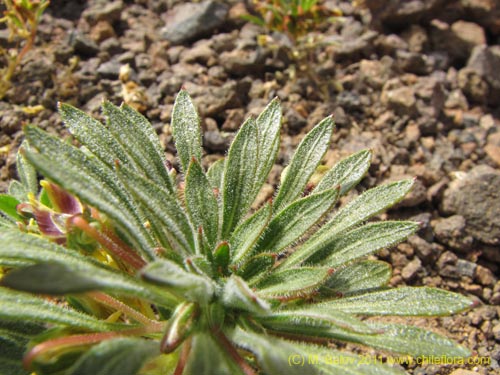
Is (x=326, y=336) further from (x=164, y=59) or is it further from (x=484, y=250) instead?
(x=164, y=59)

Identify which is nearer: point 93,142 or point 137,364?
point 137,364

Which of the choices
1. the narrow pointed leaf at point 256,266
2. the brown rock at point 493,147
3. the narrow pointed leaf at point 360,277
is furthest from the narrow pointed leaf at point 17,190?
the brown rock at point 493,147

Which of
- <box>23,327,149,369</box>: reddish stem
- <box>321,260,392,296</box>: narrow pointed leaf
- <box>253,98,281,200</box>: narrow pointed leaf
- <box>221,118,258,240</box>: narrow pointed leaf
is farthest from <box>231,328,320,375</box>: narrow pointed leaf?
<box>253,98,281,200</box>: narrow pointed leaf

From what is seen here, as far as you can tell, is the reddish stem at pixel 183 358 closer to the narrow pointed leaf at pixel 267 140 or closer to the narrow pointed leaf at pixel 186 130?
the narrow pointed leaf at pixel 267 140

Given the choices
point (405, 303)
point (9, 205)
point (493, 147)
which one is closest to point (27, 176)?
point (9, 205)

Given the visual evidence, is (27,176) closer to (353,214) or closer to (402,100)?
(353,214)

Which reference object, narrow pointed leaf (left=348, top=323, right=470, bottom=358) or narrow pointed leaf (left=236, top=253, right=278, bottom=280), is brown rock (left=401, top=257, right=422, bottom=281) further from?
narrow pointed leaf (left=236, top=253, right=278, bottom=280)

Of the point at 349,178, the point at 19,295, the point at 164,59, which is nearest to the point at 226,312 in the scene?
the point at 19,295
